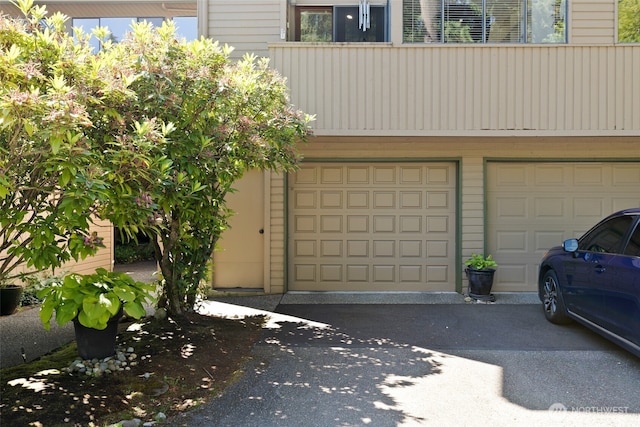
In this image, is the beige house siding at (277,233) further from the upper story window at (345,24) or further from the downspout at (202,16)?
the downspout at (202,16)

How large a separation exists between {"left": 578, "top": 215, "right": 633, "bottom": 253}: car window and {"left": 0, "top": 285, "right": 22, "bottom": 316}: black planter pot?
7.36 m

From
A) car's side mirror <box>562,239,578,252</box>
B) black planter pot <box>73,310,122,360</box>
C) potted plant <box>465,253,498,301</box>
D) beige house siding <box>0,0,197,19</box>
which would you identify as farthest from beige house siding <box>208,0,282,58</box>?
car's side mirror <box>562,239,578,252</box>

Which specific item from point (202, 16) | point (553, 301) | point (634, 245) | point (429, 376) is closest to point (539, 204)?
point (553, 301)

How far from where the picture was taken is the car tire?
6.55m

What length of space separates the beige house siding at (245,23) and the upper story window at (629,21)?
18.5 feet

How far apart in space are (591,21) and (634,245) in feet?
16.1

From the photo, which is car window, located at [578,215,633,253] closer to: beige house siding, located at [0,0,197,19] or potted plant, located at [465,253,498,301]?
potted plant, located at [465,253,498,301]

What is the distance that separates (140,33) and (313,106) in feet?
11.4

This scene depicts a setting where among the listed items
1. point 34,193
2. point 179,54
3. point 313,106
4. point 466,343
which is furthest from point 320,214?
point 34,193

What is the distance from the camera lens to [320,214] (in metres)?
9.11

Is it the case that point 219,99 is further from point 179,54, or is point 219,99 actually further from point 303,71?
point 303,71

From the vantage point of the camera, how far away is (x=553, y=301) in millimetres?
6801

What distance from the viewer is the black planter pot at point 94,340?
15.8 feet

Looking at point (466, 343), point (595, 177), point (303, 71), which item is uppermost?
point (303, 71)
